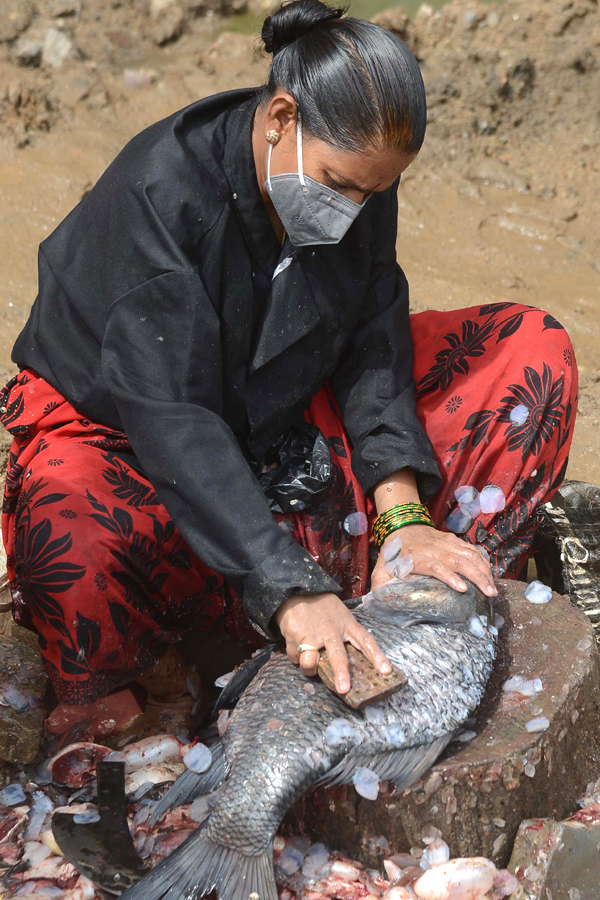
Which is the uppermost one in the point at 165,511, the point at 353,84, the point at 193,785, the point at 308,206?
the point at 353,84

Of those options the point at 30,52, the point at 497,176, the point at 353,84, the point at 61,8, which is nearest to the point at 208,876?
the point at 353,84

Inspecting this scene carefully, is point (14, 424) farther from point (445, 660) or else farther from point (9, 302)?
point (9, 302)

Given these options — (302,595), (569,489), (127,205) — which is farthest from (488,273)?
(302,595)

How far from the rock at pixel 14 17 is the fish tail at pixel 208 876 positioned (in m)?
6.46

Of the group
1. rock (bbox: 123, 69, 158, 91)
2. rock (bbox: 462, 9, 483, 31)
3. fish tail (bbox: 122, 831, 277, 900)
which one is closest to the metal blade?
fish tail (bbox: 122, 831, 277, 900)

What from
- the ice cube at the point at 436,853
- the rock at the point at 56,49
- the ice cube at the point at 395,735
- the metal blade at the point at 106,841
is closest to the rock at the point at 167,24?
the rock at the point at 56,49

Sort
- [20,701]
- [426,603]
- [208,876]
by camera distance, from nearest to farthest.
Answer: [208,876]
[426,603]
[20,701]

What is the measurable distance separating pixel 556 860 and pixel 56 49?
21.4 ft

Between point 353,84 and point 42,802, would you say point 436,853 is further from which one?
point 353,84

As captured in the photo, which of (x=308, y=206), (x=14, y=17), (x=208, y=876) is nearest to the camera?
(x=208, y=876)

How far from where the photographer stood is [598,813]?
2.14 m

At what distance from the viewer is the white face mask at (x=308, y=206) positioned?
2.16 meters

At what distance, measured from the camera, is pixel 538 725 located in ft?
6.58

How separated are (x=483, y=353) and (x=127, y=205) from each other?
3.90 feet
